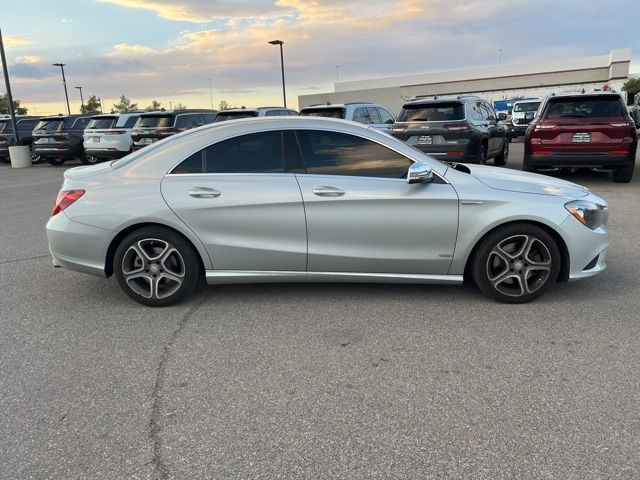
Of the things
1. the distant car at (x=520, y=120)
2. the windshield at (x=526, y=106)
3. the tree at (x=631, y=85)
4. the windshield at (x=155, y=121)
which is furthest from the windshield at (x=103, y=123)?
the tree at (x=631, y=85)

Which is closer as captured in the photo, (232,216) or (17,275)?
(232,216)

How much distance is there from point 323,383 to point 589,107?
9.11 metres

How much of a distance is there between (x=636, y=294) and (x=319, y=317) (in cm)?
281

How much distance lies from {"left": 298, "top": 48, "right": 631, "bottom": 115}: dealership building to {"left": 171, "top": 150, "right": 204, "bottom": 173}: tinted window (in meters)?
56.6

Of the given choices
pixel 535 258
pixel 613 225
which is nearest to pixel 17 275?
pixel 535 258

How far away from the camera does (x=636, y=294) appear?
4.72m

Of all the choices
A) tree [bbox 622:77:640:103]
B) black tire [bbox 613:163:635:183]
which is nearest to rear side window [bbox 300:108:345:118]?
black tire [bbox 613:163:635:183]

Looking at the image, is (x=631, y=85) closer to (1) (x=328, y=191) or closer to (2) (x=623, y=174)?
(2) (x=623, y=174)

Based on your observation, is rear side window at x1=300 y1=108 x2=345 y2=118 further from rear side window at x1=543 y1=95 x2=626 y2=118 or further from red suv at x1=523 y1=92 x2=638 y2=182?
rear side window at x1=543 y1=95 x2=626 y2=118

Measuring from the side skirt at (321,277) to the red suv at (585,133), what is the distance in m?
6.83

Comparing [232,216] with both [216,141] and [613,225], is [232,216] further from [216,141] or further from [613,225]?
[613,225]

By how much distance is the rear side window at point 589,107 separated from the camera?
1003cm

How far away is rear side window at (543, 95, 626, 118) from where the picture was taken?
10033 mm

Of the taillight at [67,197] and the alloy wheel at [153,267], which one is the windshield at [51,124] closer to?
the taillight at [67,197]
